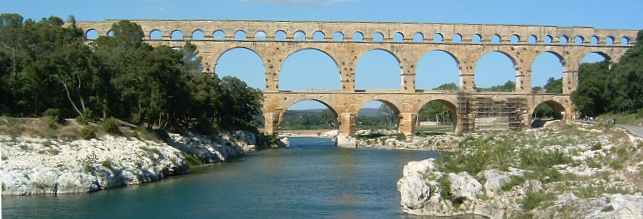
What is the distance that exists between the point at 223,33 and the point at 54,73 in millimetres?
31163

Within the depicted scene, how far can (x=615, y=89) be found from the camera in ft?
192

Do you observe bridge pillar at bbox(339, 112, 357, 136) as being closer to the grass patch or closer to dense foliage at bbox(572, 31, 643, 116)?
dense foliage at bbox(572, 31, 643, 116)

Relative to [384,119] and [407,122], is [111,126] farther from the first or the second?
[384,119]

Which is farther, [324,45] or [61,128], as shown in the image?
[324,45]

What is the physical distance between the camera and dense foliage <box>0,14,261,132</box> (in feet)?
122

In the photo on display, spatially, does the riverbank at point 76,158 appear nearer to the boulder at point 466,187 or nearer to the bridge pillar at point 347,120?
the boulder at point 466,187

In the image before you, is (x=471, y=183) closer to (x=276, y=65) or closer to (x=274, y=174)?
(x=274, y=174)

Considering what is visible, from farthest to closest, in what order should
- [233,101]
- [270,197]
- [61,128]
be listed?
[233,101] < [61,128] < [270,197]

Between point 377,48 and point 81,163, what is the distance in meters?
43.5

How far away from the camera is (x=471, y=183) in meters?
20.2

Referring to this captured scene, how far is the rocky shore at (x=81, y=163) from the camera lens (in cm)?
2651

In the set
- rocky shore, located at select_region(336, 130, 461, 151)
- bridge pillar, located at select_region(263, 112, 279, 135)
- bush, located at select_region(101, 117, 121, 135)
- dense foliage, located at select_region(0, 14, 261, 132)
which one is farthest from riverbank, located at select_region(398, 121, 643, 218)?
bridge pillar, located at select_region(263, 112, 279, 135)

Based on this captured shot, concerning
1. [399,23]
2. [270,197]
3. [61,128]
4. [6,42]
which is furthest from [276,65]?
[270,197]

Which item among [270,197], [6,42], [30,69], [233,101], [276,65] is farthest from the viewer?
[276,65]
